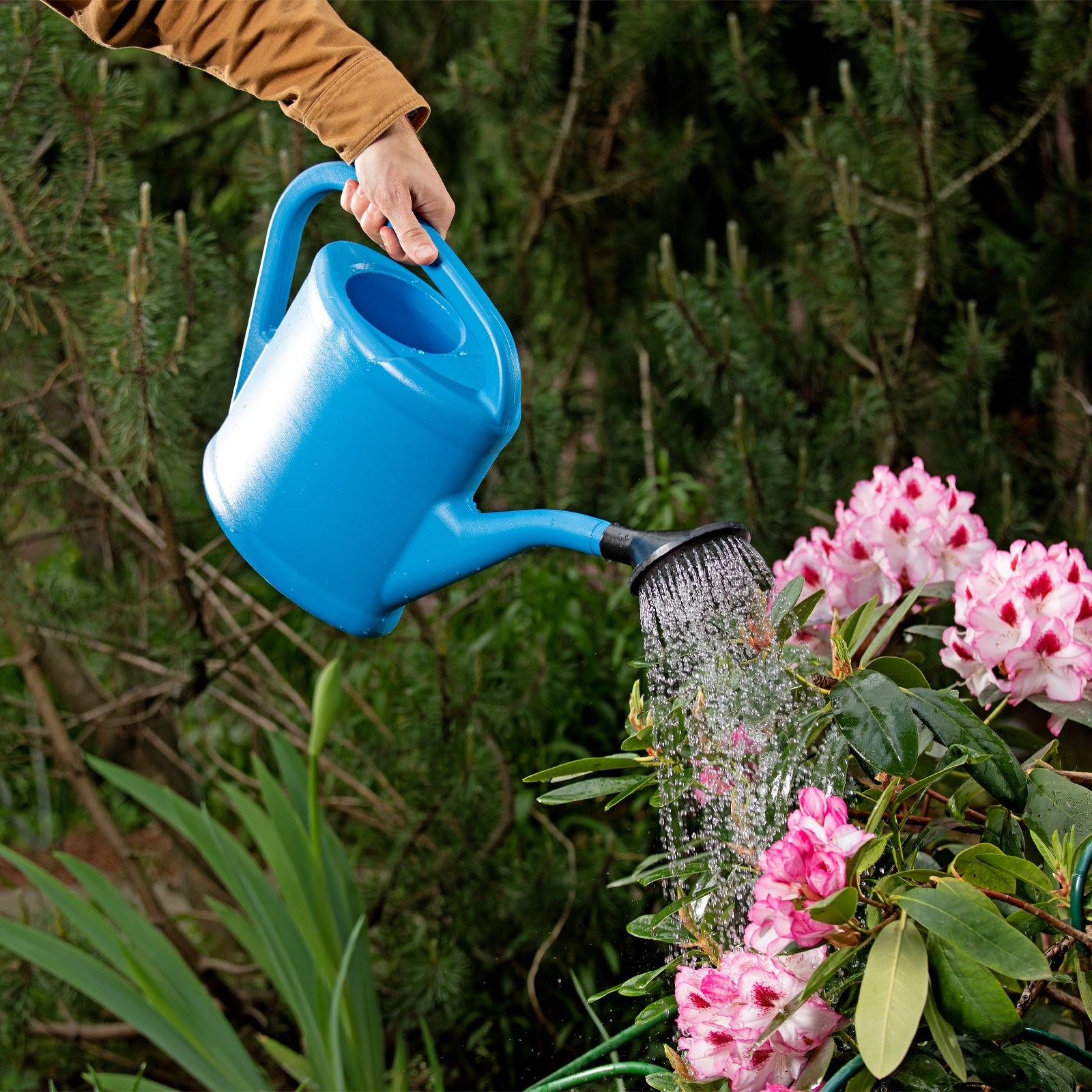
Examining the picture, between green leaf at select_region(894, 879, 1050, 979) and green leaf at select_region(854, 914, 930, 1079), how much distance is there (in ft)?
0.05

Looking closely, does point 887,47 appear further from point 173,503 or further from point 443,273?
point 173,503

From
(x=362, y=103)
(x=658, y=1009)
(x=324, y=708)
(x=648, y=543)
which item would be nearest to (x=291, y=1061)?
(x=324, y=708)

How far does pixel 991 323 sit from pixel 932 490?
0.94 meters

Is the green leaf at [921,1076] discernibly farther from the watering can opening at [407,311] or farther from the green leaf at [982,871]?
the watering can opening at [407,311]

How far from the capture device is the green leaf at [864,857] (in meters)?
0.57

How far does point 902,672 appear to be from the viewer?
0.76 m

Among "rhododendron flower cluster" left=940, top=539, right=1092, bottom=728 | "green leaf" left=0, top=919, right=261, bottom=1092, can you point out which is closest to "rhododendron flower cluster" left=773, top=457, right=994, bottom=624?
"rhododendron flower cluster" left=940, top=539, right=1092, bottom=728

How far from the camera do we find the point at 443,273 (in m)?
0.80

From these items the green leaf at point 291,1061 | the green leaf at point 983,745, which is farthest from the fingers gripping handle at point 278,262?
the green leaf at point 291,1061

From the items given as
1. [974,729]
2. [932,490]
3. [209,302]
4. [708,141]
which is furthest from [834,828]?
[708,141]

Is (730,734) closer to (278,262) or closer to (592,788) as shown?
(592,788)

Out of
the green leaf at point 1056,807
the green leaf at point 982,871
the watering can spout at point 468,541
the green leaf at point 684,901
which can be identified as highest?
the watering can spout at point 468,541

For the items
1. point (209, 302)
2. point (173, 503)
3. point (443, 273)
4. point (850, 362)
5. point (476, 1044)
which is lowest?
point (476, 1044)

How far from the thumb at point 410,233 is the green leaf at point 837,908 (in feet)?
1.66
